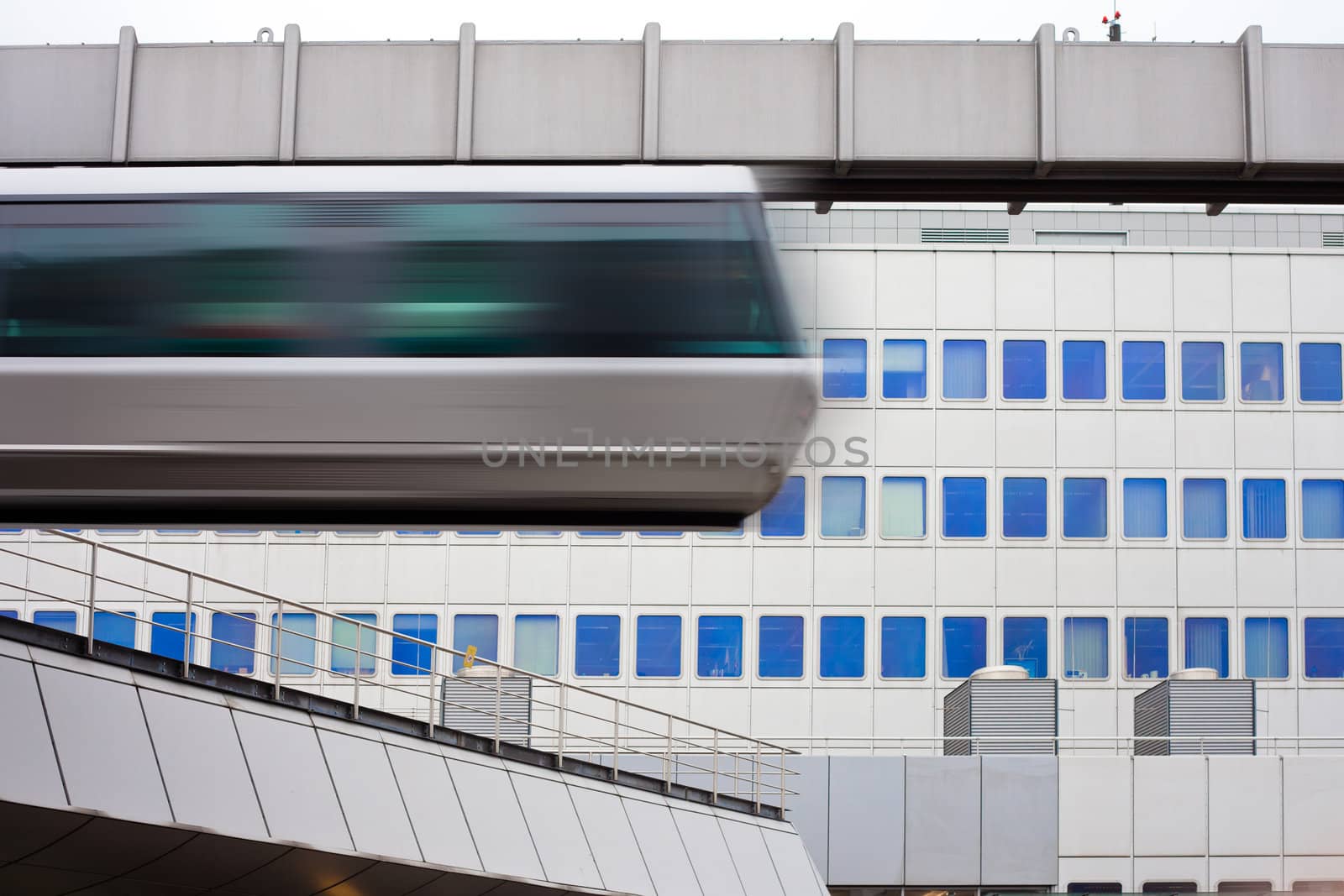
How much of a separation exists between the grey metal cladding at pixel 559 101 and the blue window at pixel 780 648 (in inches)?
960

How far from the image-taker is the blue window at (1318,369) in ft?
120

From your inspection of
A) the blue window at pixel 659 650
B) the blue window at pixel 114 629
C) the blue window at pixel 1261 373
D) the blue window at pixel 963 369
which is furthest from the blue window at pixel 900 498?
the blue window at pixel 114 629

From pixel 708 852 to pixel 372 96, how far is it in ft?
50.0

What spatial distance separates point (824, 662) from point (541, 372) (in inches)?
1003

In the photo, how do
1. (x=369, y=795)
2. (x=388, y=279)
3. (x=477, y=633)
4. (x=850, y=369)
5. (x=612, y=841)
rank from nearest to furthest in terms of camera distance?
(x=388, y=279) → (x=369, y=795) → (x=612, y=841) → (x=477, y=633) → (x=850, y=369)

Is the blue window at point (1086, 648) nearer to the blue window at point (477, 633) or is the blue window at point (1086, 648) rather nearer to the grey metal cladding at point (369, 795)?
the blue window at point (477, 633)

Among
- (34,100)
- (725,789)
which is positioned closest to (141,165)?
(34,100)

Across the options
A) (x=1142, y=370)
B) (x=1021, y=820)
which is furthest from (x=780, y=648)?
(x=1142, y=370)

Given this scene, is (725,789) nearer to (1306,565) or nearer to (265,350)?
(1306,565)

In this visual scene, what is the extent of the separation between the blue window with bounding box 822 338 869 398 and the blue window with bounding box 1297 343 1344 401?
9.00 metres

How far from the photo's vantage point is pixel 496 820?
70.3 feet

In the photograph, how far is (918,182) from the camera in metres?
13.1

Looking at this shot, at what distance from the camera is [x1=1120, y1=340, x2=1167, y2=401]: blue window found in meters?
36.5

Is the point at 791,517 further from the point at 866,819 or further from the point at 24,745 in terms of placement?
the point at 24,745
